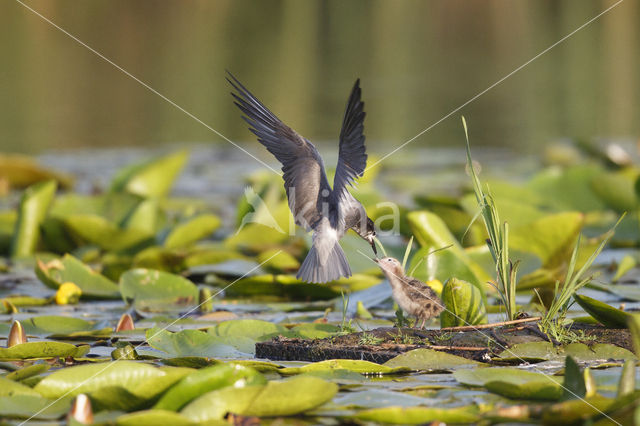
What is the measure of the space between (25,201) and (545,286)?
3.55 meters

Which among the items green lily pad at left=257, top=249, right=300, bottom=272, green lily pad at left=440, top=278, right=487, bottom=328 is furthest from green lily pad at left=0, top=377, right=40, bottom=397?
green lily pad at left=257, top=249, right=300, bottom=272

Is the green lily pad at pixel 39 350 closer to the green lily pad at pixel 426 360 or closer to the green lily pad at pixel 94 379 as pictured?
the green lily pad at pixel 94 379

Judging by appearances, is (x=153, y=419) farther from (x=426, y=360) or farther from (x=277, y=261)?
(x=277, y=261)

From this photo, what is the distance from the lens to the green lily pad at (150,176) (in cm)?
764

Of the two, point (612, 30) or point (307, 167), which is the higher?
point (612, 30)

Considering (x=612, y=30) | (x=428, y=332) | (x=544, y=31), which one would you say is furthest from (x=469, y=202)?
(x=612, y=30)

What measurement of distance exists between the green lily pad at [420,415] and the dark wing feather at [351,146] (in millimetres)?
825

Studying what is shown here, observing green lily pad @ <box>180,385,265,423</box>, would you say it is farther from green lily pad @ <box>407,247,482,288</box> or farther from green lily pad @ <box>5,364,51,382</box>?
green lily pad @ <box>407,247,482,288</box>

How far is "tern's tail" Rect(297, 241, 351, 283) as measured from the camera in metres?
3.38

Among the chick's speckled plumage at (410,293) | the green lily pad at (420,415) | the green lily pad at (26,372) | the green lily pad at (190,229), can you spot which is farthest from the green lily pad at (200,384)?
the green lily pad at (190,229)

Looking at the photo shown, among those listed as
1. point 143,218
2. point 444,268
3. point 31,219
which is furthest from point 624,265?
point 31,219

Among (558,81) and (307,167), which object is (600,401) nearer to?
(307,167)

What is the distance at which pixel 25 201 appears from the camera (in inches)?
246

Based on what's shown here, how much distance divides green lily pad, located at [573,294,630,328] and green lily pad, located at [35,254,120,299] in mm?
2827
